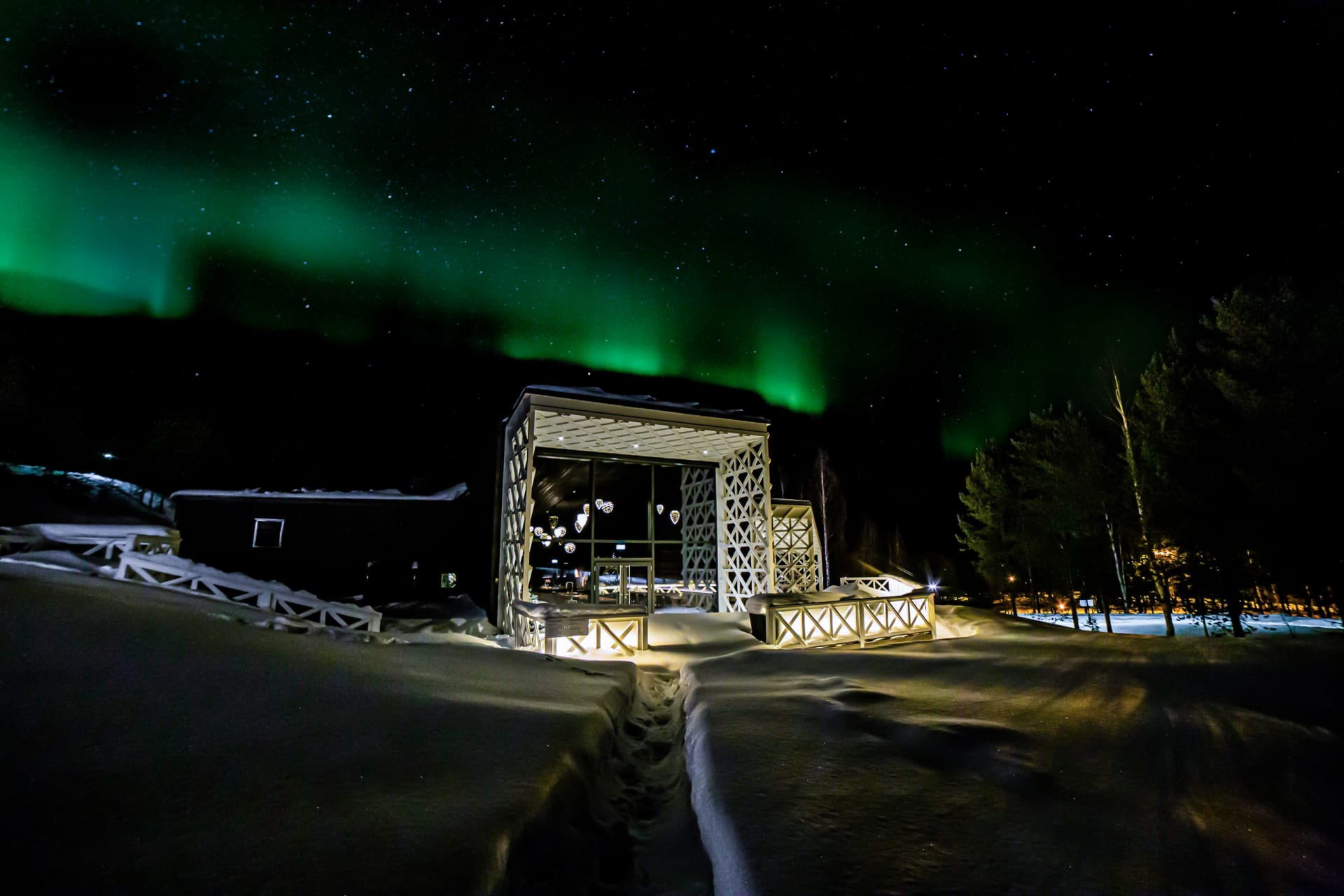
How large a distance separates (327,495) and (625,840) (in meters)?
17.3

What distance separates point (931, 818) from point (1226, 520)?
15.8 meters

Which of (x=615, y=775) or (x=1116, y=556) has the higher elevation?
(x=1116, y=556)

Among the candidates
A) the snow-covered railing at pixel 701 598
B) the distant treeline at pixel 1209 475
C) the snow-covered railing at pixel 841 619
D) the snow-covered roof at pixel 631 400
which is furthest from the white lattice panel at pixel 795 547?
the distant treeline at pixel 1209 475

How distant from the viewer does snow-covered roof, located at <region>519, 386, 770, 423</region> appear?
13945 mm

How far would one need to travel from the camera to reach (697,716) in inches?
229

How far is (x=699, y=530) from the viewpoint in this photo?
2033 centimetres

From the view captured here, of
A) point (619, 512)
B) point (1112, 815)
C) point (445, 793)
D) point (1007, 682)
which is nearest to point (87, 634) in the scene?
point (445, 793)

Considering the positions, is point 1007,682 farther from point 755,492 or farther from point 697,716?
point 755,492

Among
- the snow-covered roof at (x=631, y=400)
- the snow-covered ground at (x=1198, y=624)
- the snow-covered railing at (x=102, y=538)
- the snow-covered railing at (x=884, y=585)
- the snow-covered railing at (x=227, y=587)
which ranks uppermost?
the snow-covered roof at (x=631, y=400)

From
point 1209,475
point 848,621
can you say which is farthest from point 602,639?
point 1209,475

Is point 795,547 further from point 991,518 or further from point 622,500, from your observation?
point 991,518

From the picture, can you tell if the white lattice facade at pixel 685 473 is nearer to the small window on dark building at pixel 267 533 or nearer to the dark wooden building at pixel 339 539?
the dark wooden building at pixel 339 539

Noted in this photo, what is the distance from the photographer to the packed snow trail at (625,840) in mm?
3223

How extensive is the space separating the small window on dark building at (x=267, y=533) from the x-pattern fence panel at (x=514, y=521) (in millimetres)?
6974
